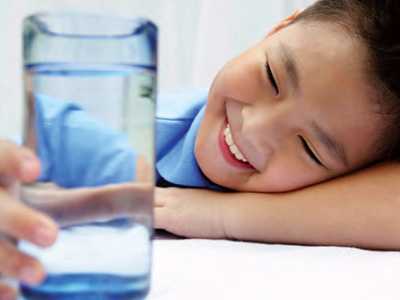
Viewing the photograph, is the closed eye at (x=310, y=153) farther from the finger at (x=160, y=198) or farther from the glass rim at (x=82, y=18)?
the glass rim at (x=82, y=18)

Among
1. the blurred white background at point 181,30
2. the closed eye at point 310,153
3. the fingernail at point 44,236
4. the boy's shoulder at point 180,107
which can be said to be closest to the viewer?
the fingernail at point 44,236

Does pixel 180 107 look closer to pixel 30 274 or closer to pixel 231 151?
pixel 231 151

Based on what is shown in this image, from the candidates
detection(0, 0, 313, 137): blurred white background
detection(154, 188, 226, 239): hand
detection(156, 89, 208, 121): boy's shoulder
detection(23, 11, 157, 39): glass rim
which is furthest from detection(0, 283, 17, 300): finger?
detection(0, 0, 313, 137): blurred white background

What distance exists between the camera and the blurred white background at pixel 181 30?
1662 millimetres

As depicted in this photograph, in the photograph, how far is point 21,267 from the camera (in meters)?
0.47

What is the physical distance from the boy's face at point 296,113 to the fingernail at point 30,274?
0.50 m

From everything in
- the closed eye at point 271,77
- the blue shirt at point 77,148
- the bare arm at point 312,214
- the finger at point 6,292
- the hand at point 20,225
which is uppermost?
the blue shirt at point 77,148

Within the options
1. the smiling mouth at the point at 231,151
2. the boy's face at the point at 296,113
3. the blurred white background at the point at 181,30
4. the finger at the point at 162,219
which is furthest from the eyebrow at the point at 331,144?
the blurred white background at the point at 181,30

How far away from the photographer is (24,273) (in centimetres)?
47

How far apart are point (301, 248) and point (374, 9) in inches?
14.3

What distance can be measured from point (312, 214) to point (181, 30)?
3.13ft

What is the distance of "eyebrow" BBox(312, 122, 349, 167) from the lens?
0.92m

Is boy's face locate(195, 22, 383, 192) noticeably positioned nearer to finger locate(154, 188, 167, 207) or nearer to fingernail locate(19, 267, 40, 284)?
finger locate(154, 188, 167, 207)

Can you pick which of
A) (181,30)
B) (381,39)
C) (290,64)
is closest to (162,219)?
(290,64)
